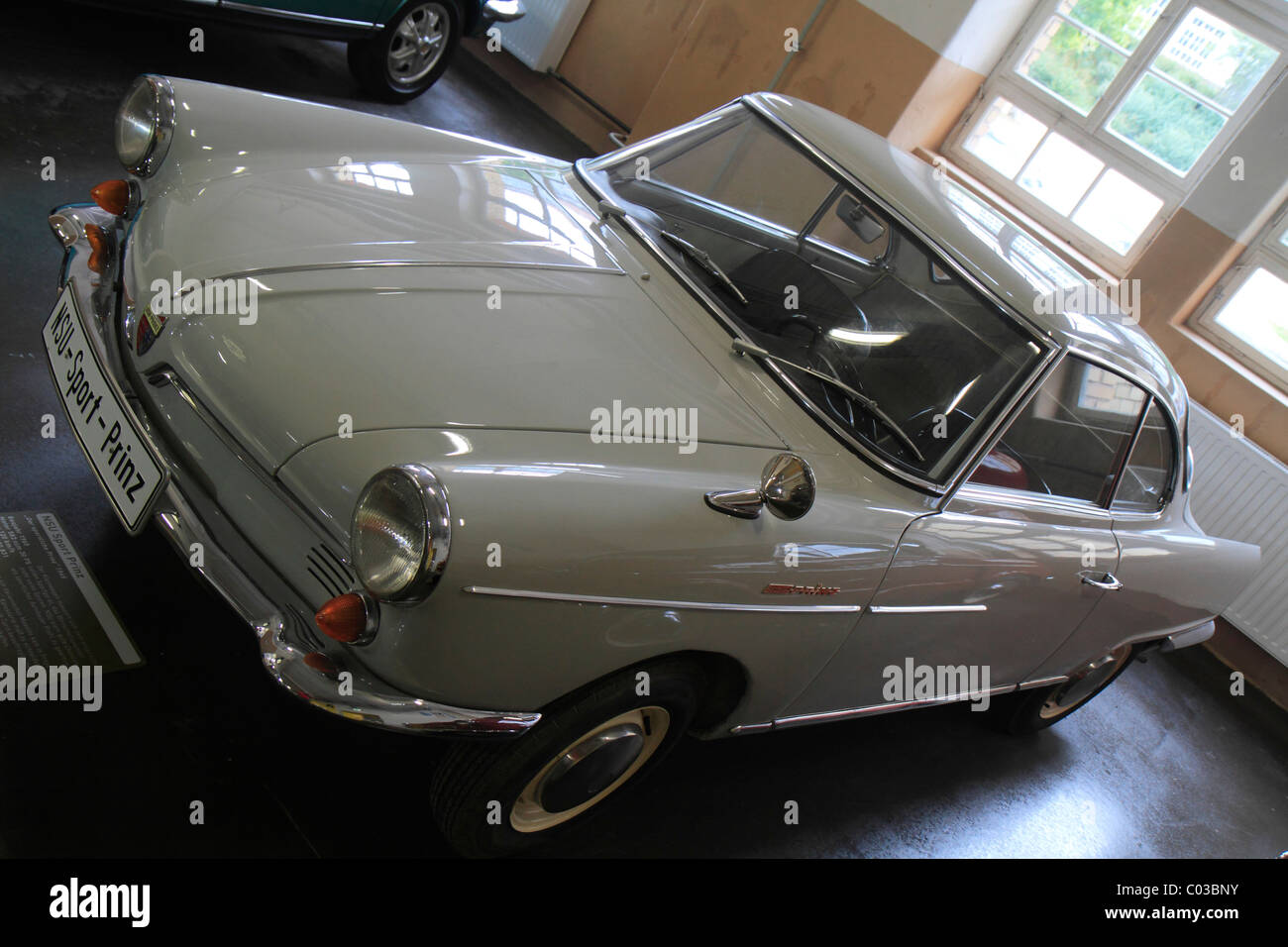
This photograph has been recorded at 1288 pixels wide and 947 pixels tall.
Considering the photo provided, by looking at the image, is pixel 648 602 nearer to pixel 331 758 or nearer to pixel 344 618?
pixel 344 618

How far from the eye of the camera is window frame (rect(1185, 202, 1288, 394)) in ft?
18.1

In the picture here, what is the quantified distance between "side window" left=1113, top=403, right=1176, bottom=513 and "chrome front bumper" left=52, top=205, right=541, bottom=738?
2.14 meters

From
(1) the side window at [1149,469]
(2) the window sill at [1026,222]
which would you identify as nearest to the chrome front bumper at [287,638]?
(1) the side window at [1149,469]

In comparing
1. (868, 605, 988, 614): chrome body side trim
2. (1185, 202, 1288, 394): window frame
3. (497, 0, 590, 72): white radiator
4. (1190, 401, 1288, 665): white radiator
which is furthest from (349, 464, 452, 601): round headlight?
(497, 0, 590, 72): white radiator

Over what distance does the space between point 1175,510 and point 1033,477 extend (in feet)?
2.86

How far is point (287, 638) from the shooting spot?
1960 millimetres

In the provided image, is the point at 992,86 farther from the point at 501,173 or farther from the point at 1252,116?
the point at 501,173

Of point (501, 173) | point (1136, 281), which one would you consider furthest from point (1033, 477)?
point (1136, 281)

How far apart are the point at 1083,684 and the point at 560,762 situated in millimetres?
2346

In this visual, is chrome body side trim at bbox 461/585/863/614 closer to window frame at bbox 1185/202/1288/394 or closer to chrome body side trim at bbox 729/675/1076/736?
chrome body side trim at bbox 729/675/1076/736

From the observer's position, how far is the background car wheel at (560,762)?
82.8 inches

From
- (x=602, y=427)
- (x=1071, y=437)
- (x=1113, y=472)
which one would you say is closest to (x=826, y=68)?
(x=1113, y=472)

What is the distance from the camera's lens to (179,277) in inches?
91.3

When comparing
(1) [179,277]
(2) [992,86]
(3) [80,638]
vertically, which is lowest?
(3) [80,638]
